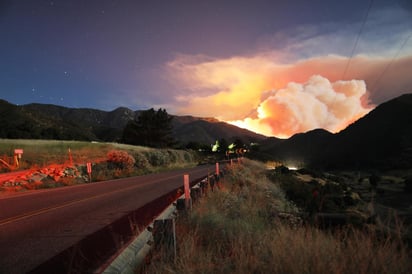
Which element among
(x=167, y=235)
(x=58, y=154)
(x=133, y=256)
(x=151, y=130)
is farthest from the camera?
(x=151, y=130)

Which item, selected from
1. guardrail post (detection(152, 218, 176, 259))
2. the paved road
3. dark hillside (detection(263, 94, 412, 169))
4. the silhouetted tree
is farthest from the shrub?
dark hillside (detection(263, 94, 412, 169))

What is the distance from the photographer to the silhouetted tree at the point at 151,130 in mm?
87062

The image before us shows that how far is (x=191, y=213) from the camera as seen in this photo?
22.6ft

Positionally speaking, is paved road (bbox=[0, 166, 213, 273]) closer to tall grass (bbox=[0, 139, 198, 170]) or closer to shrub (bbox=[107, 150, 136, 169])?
tall grass (bbox=[0, 139, 198, 170])

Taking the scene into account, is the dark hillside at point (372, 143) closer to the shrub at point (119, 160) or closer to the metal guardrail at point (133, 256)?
the shrub at point (119, 160)

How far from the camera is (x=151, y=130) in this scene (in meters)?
87.8

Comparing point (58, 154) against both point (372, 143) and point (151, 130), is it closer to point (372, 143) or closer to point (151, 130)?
point (151, 130)

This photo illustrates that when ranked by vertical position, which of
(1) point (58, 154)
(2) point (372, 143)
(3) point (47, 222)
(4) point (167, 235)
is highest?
(2) point (372, 143)

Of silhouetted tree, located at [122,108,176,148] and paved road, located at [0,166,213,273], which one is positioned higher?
silhouetted tree, located at [122,108,176,148]

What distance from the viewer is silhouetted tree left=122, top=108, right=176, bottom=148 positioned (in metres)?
87.1

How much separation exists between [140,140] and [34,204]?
251 ft

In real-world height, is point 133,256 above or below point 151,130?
below

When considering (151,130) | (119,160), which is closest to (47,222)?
(119,160)

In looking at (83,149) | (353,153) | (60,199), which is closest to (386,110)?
(353,153)
